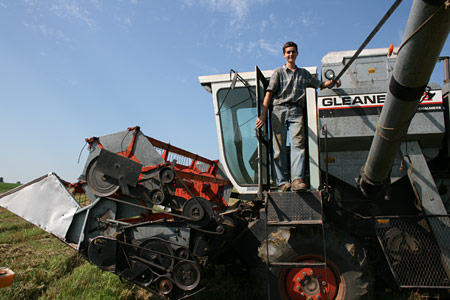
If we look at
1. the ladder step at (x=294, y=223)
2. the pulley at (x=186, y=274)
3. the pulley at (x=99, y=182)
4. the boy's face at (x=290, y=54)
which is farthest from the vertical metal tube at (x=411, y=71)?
the pulley at (x=99, y=182)

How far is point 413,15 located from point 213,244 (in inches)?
110

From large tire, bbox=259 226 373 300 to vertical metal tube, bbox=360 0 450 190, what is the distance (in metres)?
0.93

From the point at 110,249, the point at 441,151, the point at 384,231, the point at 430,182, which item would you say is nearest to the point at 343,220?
the point at 384,231

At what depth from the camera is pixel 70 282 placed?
14.4ft

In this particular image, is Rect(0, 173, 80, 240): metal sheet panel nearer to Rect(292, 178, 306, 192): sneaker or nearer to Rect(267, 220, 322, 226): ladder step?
Rect(267, 220, 322, 226): ladder step

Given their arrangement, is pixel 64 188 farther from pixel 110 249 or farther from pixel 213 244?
pixel 213 244

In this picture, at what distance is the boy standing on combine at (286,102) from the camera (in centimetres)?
383

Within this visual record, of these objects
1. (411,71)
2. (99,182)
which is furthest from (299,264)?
(99,182)

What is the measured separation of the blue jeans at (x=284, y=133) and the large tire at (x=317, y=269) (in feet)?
2.37

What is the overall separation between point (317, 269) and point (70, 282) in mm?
3279

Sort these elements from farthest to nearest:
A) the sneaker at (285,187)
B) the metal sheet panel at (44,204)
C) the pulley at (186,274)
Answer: the metal sheet panel at (44,204) < the sneaker at (285,187) < the pulley at (186,274)

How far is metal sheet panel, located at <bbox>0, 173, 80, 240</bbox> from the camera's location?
3.76 m

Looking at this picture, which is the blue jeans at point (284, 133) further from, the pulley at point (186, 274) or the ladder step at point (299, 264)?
the pulley at point (186, 274)

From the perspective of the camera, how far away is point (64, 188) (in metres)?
3.83
